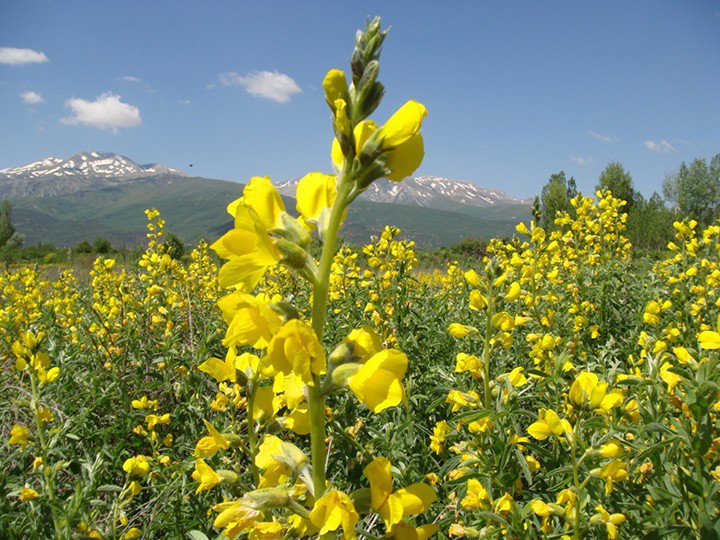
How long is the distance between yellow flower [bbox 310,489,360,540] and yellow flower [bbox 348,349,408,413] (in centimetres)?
23

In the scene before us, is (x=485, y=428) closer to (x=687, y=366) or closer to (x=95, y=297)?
(x=687, y=366)

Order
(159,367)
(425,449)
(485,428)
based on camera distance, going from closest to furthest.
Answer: (485,428)
(425,449)
(159,367)

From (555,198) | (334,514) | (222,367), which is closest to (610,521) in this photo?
(334,514)

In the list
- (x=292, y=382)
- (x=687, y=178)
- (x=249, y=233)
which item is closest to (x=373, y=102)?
(x=249, y=233)

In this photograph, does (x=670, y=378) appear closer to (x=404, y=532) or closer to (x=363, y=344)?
(x=404, y=532)

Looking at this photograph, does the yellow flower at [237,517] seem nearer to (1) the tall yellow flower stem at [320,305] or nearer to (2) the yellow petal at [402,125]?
(1) the tall yellow flower stem at [320,305]

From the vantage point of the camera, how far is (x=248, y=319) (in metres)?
1.17

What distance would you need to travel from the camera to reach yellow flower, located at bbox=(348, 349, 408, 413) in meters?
1.09

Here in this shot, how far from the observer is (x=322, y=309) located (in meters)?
1.18

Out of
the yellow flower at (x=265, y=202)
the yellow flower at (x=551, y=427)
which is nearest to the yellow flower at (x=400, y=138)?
the yellow flower at (x=265, y=202)

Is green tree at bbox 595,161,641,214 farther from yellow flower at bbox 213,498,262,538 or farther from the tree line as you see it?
yellow flower at bbox 213,498,262,538

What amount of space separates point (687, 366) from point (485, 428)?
94cm

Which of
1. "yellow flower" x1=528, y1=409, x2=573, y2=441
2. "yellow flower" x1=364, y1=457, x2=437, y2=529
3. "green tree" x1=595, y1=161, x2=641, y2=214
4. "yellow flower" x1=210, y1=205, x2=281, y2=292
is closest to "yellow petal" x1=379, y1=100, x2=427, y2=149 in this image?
"yellow flower" x1=210, y1=205, x2=281, y2=292

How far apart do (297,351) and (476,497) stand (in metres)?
1.45
